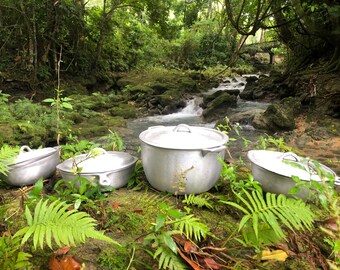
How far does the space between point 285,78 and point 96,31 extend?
10012 mm

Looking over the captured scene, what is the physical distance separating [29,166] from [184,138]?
48.3 inches

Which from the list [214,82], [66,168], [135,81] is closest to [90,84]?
[135,81]

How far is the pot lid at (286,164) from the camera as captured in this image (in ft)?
5.10

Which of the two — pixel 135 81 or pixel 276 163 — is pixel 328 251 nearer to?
pixel 276 163

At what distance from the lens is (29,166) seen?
1888 millimetres

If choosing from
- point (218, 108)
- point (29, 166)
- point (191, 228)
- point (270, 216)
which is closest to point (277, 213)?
point (270, 216)

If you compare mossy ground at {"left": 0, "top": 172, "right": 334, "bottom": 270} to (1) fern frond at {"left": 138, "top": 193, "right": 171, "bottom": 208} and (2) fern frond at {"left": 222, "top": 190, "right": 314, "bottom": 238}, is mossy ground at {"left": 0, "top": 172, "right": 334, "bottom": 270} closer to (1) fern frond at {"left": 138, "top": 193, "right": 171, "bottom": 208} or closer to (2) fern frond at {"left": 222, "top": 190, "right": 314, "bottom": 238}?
(1) fern frond at {"left": 138, "top": 193, "right": 171, "bottom": 208}

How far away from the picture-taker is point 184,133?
188cm

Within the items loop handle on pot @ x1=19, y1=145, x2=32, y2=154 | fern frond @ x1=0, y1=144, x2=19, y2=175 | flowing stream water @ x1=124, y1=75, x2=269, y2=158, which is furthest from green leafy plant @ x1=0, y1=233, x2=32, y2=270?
flowing stream water @ x1=124, y1=75, x2=269, y2=158

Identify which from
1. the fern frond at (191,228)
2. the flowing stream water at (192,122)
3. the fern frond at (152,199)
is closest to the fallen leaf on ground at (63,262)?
the fern frond at (191,228)

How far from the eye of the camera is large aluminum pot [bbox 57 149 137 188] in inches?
68.1

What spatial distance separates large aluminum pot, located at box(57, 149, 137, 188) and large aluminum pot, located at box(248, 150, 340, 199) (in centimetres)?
99

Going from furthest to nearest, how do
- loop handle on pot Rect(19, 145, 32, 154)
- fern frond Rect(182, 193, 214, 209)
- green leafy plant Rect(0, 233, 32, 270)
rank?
loop handle on pot Rect(19, 145, 32, 154) → fern frond Rect(182, 193, 214, 209) → green leafy plant Rect(0, 233, 32, 270)

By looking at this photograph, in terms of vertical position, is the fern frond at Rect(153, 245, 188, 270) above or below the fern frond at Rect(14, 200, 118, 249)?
below
